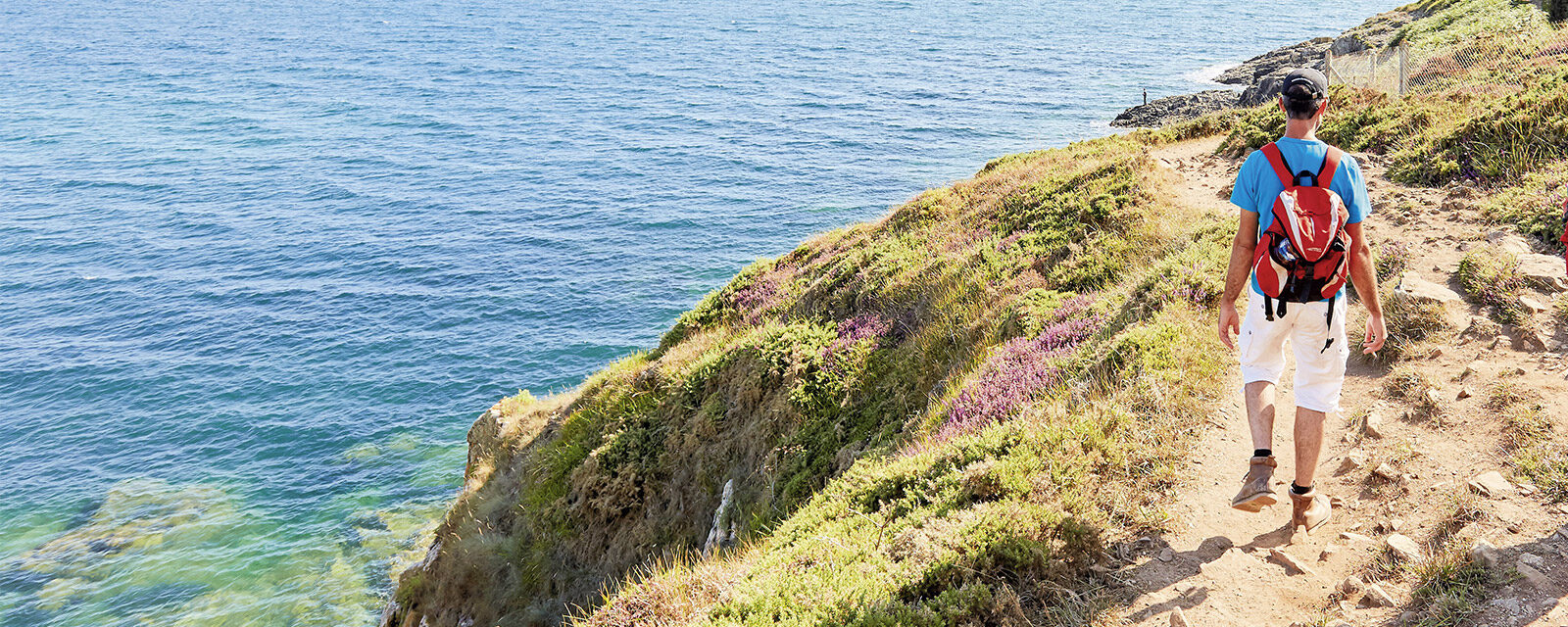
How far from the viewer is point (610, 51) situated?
311 ft

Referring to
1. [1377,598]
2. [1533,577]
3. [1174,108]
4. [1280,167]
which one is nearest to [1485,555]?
[1533,577]

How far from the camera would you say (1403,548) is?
6164mm

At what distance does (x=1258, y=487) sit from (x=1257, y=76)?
229 ft

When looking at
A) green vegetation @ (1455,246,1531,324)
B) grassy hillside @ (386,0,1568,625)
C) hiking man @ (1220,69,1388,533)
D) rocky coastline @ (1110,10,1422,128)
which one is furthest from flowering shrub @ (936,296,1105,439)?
rocky coastline @ (1110,10,1422,128)

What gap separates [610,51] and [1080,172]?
8214 cm

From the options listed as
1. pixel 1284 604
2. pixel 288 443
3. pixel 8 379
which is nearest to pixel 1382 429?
pixel 1284 604

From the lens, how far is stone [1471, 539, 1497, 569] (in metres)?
5.79

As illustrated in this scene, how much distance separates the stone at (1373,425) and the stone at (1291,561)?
2025mm

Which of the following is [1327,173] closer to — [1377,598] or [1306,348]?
[1306,348]

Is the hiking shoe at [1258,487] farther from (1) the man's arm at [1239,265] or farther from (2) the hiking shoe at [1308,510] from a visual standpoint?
(1) the man's arm at [1239,265]

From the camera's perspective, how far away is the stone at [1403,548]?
6.09 meters

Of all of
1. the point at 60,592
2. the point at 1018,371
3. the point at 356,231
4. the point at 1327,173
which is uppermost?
the point at 1327,173

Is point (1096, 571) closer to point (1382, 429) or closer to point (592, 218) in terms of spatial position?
point (1382, 429)

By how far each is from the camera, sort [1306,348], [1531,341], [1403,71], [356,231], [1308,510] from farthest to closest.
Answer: [356,231] → [1403,71] → [1531,341] → [1308,510] → [1306,348]
